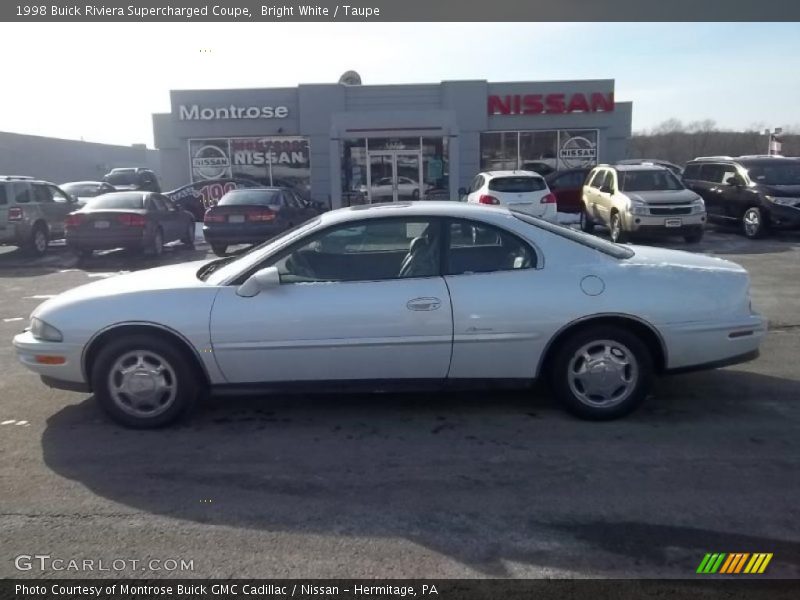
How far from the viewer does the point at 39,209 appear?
15.9m

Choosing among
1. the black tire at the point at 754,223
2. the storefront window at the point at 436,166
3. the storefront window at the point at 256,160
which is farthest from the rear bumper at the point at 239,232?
the storefront window at the point at 436,166

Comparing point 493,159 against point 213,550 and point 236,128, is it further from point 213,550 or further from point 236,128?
point 213,550

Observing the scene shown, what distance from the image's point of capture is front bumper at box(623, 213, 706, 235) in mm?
14570

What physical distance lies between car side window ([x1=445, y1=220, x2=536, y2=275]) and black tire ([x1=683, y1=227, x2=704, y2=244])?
11245 millimetres

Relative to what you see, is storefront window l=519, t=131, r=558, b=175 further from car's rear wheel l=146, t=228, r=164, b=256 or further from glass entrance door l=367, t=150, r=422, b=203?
car's rear wheel l=146, t=228, r=164, b=256

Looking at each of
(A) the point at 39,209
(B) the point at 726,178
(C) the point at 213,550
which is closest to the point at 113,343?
(C) the point at 213,550

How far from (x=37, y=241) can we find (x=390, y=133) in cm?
1254

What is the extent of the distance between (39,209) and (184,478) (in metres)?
13.9

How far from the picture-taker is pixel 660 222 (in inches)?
575

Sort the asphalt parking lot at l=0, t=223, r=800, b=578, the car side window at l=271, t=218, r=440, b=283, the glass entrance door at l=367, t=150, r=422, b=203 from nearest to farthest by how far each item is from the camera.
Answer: the asphalt parking lot at l=0, t=223, r=800, b=578, the car side window at l=271, t=218, r=440, b=283, the glass entrance door at l=367, t=150, r=422, b=203

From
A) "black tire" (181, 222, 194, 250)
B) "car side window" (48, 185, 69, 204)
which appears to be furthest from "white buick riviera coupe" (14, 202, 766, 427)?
"car side window" (48, 185, 69, 204)

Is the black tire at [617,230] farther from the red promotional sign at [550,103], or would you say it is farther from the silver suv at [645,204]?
the red promotional sign at [550,103]

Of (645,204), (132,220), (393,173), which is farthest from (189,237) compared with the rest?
(645,204)

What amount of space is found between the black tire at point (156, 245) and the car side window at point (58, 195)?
145 inches
